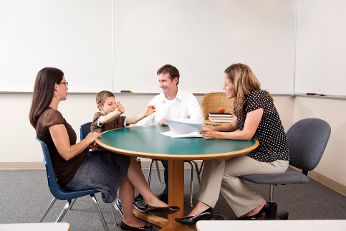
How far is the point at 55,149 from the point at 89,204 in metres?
1.18

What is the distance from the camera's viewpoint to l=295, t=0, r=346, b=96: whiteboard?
3553mm

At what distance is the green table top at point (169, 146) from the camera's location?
1903mm

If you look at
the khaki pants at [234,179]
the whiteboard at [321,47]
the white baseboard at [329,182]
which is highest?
the whiteboard at [321,47]

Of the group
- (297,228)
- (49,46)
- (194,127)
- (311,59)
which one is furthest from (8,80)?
(297,228)

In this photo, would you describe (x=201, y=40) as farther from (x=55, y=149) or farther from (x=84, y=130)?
(x=55, y=149)

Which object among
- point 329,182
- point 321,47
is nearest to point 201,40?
point 321,47

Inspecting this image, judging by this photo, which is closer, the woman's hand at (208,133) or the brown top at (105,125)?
the woman's hand at (208,133)

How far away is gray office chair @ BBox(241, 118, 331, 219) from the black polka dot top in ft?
0.46

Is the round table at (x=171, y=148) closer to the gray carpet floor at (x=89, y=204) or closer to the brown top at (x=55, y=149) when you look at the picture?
the brown top at (x=55, y=149)

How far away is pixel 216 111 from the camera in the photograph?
4.21 meters

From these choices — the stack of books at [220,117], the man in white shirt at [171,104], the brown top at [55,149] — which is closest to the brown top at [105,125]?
the man in white shirt at [171,104]

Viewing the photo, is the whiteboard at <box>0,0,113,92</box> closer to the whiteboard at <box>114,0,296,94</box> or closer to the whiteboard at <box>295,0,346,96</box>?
the whiteboard at <box>114,0,296,94</box>

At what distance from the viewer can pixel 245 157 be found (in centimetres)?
250

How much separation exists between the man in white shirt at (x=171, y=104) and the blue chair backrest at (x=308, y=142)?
83cm
